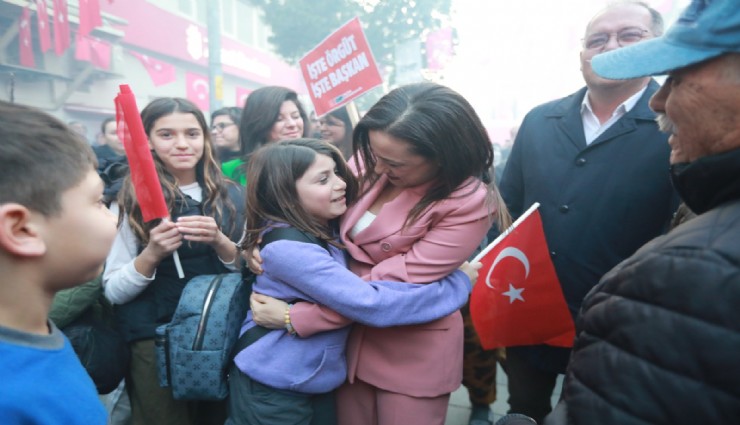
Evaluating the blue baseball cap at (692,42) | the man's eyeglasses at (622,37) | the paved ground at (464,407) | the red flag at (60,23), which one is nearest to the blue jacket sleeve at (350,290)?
the blue baseball cap at (692,42)

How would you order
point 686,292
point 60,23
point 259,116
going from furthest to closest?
point 60,23 → point 259,116 → point 686,292

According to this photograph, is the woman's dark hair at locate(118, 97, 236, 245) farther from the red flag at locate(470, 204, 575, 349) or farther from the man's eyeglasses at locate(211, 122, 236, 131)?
the man's eyeglasses at locate(211, 122, 236, 131)

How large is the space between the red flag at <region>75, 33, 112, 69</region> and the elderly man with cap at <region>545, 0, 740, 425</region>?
754 centimetres

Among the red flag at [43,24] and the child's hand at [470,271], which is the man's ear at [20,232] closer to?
the child's hand at [470,271]

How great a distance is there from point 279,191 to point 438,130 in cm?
60

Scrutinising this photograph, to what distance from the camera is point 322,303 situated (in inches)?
62.1

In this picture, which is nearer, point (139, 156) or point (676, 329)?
point (676, 329)

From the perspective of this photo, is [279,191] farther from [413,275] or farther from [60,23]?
[60,23]

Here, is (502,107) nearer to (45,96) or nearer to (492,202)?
(45,96)

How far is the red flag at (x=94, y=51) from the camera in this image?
718 cm

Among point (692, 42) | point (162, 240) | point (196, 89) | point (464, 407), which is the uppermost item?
point (196, 89)

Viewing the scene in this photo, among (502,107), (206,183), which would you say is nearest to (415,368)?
(206,183)

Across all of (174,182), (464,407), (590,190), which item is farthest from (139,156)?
(464,407)

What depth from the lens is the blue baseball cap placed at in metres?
0.77
